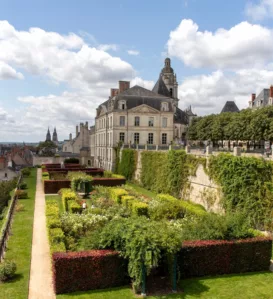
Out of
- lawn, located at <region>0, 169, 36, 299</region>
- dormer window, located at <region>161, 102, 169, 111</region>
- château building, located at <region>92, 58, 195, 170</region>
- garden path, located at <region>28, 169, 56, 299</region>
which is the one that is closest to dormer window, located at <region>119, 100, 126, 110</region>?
château building, located at <region>92, 58, 195, 170</region>

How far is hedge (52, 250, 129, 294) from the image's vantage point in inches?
388

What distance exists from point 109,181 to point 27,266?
1969 cm

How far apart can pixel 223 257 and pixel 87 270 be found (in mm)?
4753

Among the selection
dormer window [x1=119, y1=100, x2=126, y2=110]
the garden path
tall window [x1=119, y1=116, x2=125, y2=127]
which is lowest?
the garden path

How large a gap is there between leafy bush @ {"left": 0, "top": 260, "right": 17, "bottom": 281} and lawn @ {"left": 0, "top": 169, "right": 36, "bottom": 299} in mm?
228

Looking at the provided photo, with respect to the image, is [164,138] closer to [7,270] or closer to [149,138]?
[149,138]

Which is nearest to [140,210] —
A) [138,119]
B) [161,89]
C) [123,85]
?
[138,119]

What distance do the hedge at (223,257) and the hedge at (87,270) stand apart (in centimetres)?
220

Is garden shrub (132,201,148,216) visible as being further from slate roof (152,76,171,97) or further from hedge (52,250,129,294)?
slate roof (152,76,171,97)

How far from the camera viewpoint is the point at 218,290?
33.5 ft

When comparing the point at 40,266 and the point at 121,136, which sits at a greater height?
the point at 121,136

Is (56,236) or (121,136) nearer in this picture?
(56,236)

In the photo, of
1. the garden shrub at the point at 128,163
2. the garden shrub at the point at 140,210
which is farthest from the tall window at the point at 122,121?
the garden shrub at the point at 140,210

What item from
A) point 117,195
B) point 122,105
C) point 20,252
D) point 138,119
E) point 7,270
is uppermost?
point 122,105
